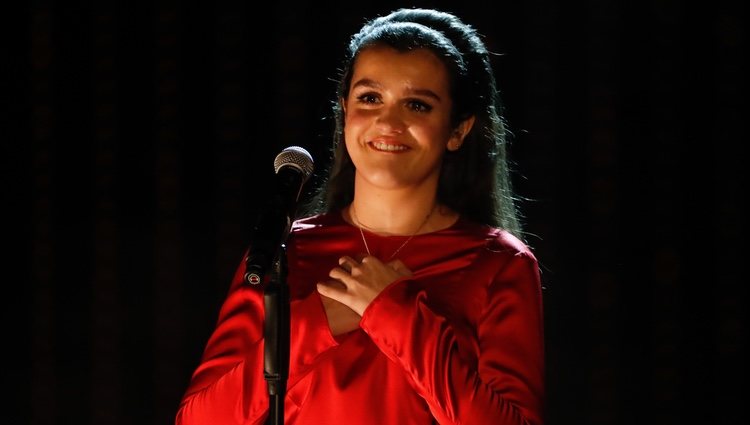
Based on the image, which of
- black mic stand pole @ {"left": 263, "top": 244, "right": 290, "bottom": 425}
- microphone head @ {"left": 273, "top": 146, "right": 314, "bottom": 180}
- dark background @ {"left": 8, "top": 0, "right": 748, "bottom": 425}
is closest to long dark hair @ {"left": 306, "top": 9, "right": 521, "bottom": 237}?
microphone head @ {"left": 273, "top": 146, "right": 314, "bottom": 180}

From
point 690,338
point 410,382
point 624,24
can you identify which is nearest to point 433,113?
point 410,382

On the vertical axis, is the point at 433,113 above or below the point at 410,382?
above

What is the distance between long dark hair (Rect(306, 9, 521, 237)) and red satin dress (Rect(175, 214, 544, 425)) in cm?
11

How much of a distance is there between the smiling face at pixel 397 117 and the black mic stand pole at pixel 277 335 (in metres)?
0.44

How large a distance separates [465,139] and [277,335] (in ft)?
2.42

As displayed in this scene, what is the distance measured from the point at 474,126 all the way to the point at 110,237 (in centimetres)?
146

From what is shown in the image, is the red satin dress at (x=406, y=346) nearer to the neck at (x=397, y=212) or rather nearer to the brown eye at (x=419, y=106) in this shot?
the neck at (x=397, y=212)

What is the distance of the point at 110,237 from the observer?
3.08m

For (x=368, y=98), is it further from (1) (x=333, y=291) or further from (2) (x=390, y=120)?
(1) (x=333, y=291)

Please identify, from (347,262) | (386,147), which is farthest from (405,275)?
(386,147)

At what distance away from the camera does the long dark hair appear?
6.40 feet

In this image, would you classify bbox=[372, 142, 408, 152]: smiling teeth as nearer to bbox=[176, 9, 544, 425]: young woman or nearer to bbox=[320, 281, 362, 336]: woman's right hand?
bbox=[176, 9, 544, 425]: young woman

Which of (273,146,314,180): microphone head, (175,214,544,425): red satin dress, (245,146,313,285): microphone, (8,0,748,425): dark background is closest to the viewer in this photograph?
(245,146,313,285): microphone

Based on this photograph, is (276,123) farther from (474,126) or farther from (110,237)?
(474,126)
